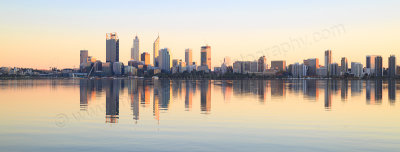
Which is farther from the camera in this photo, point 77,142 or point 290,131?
point 290,131

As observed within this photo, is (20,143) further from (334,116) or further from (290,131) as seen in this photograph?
(334,116)

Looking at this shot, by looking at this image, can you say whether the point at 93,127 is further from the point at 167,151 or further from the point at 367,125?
the point at 367,125

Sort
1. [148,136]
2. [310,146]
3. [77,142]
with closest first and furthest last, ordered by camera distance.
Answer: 1. [310,146]
2. [77,142]
3. [148,136]

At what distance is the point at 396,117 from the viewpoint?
3234 centimetres

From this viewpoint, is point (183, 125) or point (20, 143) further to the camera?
point (183, 125)

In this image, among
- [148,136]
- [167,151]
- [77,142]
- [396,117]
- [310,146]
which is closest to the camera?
[167,151]

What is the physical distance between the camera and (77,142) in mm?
20797

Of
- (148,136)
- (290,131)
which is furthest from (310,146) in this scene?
(148,136)

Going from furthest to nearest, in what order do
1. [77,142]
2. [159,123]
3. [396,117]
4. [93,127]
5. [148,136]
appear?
[396,117], [159,123], [93,127], [148,136], [77,142]

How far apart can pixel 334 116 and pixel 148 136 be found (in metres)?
19.4

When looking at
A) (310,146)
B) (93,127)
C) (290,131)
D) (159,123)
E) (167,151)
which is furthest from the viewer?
(159,123)

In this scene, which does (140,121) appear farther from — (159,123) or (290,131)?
(290,131)

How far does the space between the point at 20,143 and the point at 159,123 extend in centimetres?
1079

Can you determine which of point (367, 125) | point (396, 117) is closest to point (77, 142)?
point (367, 125)
